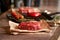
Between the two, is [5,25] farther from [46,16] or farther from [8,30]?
[46,16]

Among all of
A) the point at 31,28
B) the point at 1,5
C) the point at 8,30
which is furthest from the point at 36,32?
the point at 1,5

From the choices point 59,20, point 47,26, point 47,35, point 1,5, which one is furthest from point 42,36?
point 1,5

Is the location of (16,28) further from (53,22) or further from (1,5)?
(1,5)

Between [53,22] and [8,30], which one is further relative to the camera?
[53,22]

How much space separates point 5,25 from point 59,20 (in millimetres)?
311

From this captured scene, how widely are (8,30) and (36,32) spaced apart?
0.15 metres

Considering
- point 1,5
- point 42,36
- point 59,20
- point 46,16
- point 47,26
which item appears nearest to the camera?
point 42,36

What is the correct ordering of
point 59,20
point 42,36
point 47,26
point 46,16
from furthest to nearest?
point 46,16 → point 59,20 → point 47,26 → point 42,36

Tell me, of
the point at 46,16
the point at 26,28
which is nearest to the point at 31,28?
the point at 26,28

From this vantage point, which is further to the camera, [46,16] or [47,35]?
[46,16]

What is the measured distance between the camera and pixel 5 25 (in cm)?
115

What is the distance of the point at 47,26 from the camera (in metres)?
1.08

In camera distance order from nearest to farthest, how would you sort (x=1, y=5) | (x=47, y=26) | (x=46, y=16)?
(x=47, y=26) < (x=46, y=16) < (x=1, y=5)

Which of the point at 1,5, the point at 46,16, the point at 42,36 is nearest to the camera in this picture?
the point at 42,36
